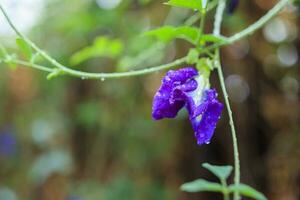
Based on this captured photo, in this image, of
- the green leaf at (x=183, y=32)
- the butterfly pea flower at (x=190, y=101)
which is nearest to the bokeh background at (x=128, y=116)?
A: the green leaf at (x=183, y=32)

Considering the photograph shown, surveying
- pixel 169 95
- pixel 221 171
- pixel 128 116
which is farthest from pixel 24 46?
pixel 128 116

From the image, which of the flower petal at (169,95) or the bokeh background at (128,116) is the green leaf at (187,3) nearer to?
the flower petal at (169,95)

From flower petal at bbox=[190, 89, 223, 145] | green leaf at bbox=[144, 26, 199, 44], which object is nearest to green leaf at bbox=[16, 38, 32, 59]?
green leaf at bbox=[144, 26, 199, 44]

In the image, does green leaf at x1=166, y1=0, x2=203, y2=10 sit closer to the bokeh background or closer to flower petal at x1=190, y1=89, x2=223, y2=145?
flower petal at x1=190, y1=89, x2=223, y2=145

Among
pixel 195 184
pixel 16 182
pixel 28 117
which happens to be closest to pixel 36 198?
pixel 16 182

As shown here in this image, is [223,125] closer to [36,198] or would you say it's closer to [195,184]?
[36,198]

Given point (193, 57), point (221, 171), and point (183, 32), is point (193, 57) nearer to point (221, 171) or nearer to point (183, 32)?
point (183, 32)
